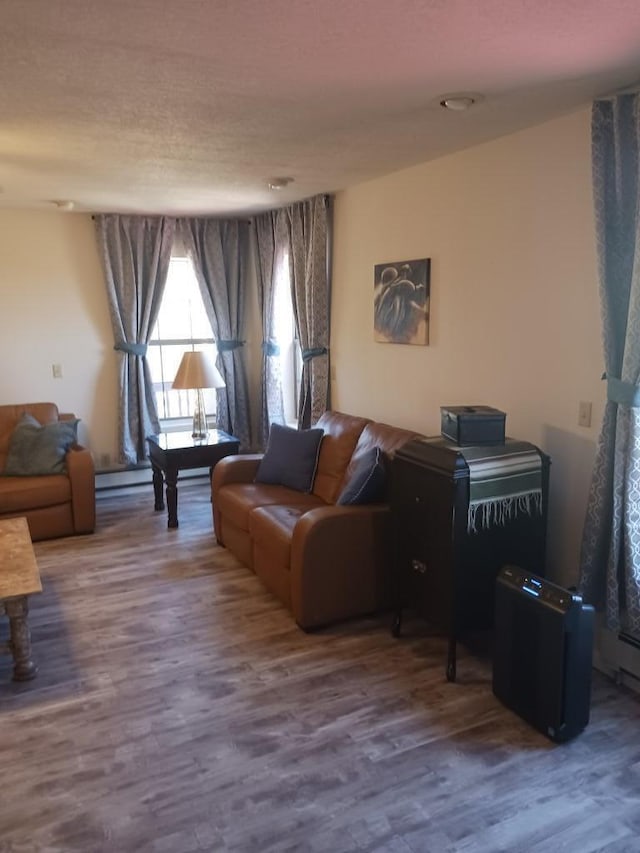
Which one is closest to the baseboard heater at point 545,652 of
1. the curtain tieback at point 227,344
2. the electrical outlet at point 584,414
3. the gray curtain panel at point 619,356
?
the gray curtain panel at point 619,356

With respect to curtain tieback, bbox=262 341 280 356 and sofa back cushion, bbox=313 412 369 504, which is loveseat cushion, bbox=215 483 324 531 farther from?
curtain tieback, bbox=262 341 280 356

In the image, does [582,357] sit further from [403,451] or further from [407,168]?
[407,168]

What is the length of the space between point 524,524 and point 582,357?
0.78m

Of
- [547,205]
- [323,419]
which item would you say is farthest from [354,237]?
[547,205]

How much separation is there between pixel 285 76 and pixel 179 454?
2.96m

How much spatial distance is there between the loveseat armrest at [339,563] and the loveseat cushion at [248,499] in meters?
0.62

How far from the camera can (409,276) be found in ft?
12.7

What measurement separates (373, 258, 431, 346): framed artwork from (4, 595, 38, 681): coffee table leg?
2.56 meters

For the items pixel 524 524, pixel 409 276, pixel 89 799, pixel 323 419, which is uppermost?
pixel 409 276

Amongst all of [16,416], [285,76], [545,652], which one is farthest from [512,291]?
[16,416]

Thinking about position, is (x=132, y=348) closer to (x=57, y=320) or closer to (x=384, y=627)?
(x=57, y=320)

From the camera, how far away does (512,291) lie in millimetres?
3158

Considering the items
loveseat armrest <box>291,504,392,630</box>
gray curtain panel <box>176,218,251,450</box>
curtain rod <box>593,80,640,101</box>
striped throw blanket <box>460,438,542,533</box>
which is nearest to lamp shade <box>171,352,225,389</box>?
gray curtain panel <box>176,218,251,450</box>

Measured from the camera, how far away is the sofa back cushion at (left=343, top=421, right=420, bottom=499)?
3469 millimetres
